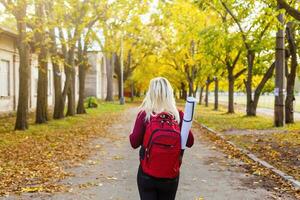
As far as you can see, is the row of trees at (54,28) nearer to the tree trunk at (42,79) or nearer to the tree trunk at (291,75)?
the tree trunk at (42,79)

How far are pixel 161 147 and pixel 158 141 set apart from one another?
62 mm

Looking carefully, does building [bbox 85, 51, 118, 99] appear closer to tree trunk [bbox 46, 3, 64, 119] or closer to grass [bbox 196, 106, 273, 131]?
tree trunk [bbox 46, 3, 64, 119]

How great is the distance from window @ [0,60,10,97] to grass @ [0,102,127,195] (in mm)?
7640

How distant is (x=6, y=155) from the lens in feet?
38.6

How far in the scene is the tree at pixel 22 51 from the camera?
16.6m

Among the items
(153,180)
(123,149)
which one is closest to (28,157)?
(123,149)

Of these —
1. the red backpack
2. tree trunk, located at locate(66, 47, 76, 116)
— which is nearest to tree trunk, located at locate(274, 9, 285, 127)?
tree trunk, located at locate(66, 47, 76, 116)

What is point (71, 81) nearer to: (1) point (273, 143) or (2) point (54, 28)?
(2) point (54, 28)

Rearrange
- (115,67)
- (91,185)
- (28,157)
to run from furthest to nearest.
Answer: (115,67)
(28,157)
(91,185)

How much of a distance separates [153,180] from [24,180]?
5063mm

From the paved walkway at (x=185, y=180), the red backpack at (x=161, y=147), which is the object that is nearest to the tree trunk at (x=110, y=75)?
the paved walkway at (x=185, y=180)

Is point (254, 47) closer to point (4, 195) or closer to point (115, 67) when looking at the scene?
point (4, 195)

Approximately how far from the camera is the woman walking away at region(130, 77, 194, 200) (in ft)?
13.4

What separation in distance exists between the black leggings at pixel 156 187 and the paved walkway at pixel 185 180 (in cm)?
293
